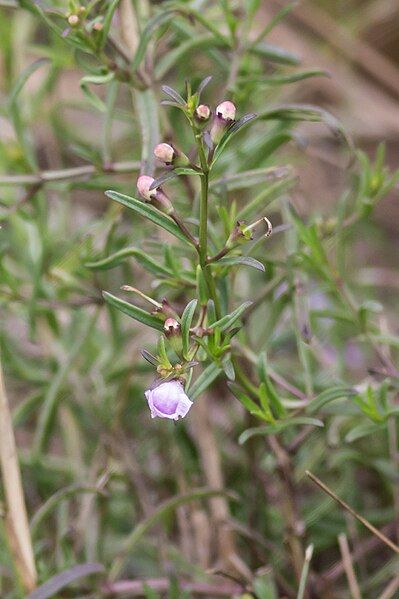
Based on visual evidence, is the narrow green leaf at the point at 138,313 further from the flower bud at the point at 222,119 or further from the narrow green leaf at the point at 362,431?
the narrow green leaf at the point at 362,431

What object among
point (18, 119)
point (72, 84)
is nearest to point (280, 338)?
point (18, 119)

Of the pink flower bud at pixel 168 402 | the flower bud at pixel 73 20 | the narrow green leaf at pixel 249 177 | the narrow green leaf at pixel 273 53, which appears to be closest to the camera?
the pink flower bud at pixel 168 402

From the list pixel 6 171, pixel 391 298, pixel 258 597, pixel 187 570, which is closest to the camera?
pixel 258 597

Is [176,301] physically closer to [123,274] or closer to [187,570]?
[123,274]

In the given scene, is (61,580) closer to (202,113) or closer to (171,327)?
(171,327)

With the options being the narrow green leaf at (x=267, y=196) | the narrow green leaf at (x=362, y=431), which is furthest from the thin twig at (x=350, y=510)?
the narrow green leaf at (x=267, y=196)

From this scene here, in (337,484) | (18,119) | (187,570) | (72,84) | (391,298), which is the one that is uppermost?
(72,84)
